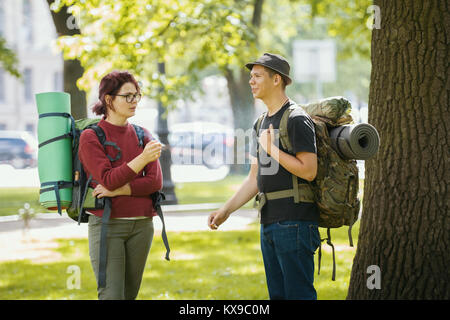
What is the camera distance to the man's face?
3529 mm

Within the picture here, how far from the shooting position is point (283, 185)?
3451 millimetres

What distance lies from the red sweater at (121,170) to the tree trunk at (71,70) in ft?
11.2

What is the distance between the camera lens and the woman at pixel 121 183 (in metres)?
3.40

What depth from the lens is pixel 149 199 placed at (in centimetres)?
362

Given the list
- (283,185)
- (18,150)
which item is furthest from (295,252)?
(18,150)

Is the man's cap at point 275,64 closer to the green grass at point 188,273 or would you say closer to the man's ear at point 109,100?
the man's ear at point 109,100

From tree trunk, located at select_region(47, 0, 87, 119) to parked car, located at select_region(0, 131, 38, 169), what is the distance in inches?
805

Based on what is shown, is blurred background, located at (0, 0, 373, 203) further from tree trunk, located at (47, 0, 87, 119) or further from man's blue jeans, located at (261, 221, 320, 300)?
man's blue jeans, located at (261, 221, 320, 300)

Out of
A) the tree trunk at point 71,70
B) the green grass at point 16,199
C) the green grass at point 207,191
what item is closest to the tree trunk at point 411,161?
the tree trunk at point 71,70

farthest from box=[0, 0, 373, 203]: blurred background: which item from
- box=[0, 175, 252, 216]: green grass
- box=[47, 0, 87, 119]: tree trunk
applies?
box=[0, 175, 252, 216]: green grass

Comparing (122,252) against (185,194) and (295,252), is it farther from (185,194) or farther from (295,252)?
(185,194)

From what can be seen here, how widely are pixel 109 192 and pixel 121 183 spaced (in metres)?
0.11
